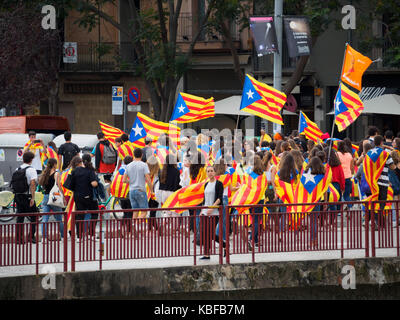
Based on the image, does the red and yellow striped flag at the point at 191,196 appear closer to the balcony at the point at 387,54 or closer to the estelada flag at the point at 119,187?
the estelada flag at the point at 119,187

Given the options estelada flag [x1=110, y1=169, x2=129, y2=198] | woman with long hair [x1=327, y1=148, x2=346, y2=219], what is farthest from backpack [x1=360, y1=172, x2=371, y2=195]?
estelada flag [x1=110, y1=169, x2=129, y2=198]

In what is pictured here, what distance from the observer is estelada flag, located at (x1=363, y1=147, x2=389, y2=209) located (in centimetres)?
1539

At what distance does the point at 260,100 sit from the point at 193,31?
752 inches

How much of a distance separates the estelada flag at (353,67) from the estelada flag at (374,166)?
1156 millimetres

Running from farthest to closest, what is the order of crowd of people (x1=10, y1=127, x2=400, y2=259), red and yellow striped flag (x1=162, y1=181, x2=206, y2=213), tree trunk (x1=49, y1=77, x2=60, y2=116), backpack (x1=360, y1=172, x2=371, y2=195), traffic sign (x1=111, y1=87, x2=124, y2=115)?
tree trunk (x1=49, y1=77, x2=60, y2=116) → traffic sign (x1=111, y1=87, x2=124, y2=115) → backpack (x1=360, y1=172, x2=371, y2=195) → red and yellow striped flag (x1=162, y1=181, x2=206, y2=213) → crowd of people (x1=10, y1=127, x2=400, y2=259)

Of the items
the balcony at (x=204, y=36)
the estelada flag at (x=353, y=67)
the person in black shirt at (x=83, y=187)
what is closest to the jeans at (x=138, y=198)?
the person in black shirt at (x=83, y=187)

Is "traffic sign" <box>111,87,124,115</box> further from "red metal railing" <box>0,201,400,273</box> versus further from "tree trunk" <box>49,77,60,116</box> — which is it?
"red metal railing" <box>0,201,400,273</box>

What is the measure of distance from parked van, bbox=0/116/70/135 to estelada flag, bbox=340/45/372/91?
1419 cm

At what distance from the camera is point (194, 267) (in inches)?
475

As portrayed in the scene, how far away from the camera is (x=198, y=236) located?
12.2 meters

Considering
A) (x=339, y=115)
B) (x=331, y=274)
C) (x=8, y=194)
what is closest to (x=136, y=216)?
(x=331, y=274)

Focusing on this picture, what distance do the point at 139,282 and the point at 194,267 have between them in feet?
2.46
